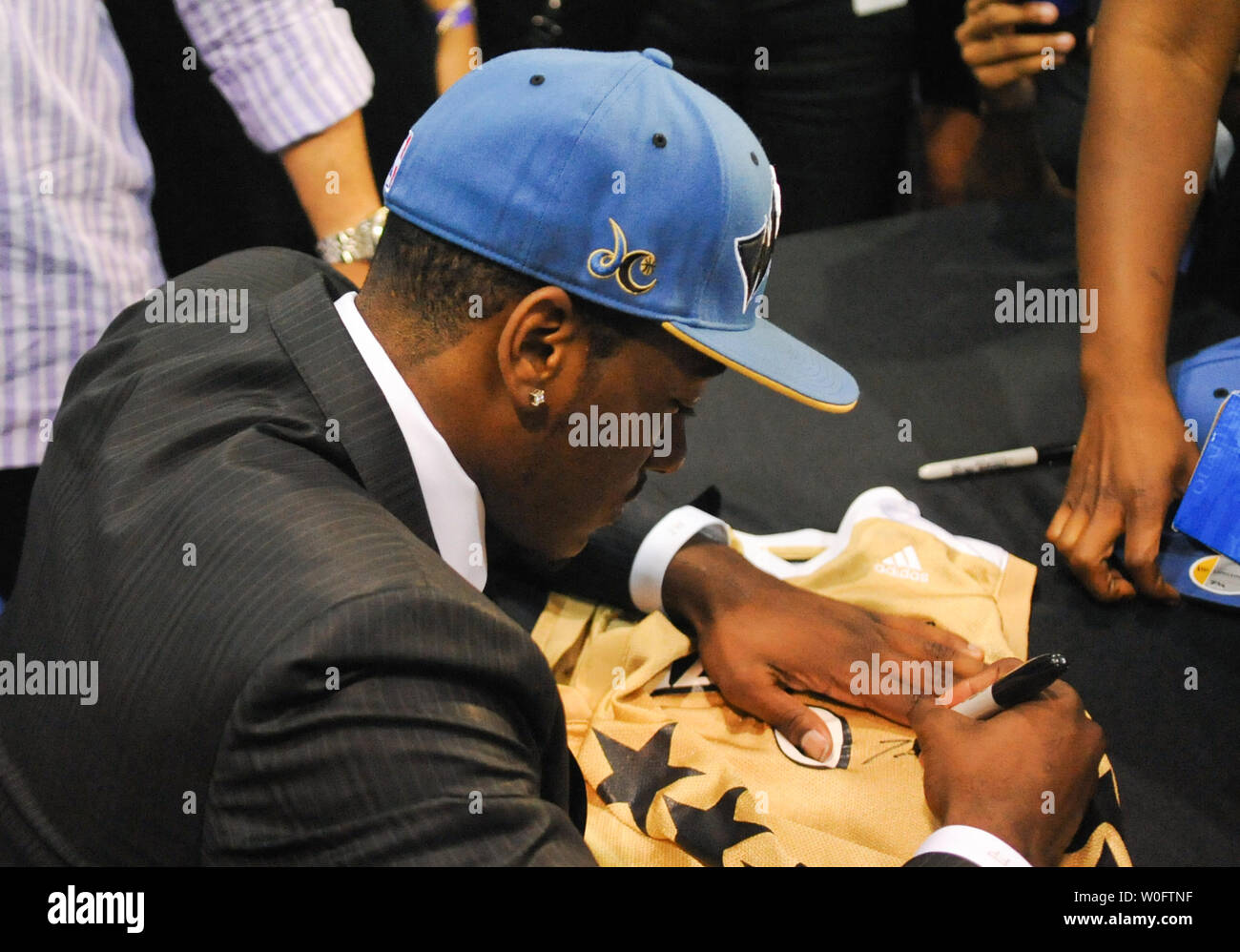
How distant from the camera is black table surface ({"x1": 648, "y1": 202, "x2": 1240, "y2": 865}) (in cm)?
100

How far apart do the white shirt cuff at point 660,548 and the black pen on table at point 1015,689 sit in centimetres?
33

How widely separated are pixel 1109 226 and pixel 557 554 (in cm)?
84

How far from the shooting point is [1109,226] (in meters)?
1.32

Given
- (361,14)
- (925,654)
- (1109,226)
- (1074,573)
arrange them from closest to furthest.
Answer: (925,654) → (1074,573) → (1109,226) → (361,14)

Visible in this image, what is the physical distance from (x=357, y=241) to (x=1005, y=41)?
43.3 inches

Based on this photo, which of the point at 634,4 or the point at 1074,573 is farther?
the point at 634,4

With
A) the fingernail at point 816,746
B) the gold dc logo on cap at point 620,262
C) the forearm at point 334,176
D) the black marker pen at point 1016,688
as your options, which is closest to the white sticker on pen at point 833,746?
the fingernail at point 816,746

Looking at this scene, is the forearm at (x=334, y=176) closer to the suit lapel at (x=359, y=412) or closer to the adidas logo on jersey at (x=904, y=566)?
the suit lapel at (x=359, y=412)

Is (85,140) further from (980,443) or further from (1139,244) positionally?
(1139,244)

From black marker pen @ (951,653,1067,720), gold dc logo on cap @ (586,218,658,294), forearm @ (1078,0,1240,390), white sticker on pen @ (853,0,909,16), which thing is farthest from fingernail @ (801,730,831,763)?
A: white sticker on pen @ (853,0,909,16)

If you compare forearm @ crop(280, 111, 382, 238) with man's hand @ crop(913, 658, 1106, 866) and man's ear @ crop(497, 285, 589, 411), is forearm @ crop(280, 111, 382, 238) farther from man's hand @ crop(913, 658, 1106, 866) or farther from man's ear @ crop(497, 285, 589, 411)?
man's hand @ crop(913, 658, 1106, 866)

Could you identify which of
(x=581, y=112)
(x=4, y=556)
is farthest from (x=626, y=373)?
(x=4, y=556)

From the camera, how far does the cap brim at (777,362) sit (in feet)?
2.80

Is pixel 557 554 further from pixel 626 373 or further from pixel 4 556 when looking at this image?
pixel 4 556
